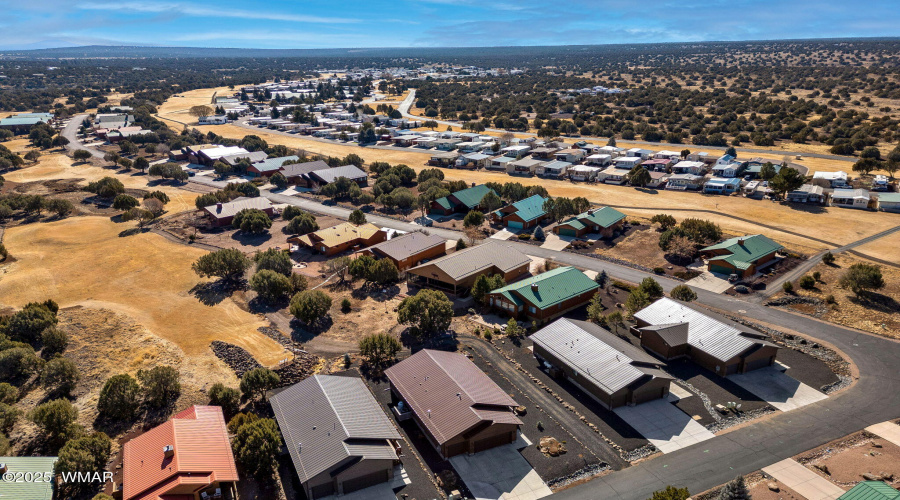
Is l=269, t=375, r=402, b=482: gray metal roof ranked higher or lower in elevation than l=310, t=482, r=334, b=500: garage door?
higher

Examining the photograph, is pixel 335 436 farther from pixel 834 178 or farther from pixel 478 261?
pixel 834 178

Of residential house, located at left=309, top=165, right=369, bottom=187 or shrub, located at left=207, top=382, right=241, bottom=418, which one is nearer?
shrub, located at left=207, top=382, right=241, bottom=418

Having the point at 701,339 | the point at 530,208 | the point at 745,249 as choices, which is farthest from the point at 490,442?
the point at 530,208

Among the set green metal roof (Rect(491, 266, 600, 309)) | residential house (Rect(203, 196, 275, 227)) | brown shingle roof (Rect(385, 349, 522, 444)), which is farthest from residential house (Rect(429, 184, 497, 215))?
brown shingle roof (Rect(385, 349, 522, 444))

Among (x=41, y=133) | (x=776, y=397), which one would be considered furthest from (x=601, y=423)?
(x=41, y=133)

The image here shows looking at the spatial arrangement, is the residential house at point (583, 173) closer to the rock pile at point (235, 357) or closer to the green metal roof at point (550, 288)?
the green metal roof at point (550, 288)

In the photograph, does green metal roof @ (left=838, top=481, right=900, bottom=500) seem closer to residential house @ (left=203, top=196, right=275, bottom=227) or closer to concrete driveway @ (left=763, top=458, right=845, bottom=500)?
concrete driveway @ (left=763, top=458, right=845, bottom=500)

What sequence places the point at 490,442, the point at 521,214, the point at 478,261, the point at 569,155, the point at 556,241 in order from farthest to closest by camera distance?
the point at 569,155 → the point at 521,214 → the point at 556,241 → the point at 478,261 → the point at 490,442
